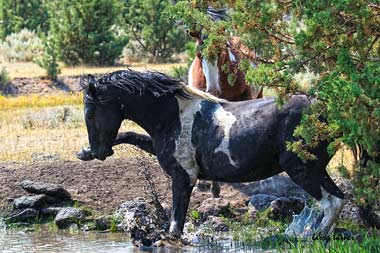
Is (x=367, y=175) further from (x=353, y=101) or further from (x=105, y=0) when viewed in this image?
(x=105, y=0)

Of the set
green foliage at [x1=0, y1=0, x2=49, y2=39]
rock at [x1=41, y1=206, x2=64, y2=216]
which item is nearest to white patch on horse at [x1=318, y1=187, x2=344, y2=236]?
rock at [x1=41, y1=206, x2=64, y2=216]

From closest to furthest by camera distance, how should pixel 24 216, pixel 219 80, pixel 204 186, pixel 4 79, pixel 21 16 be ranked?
1. pixel 24 216
2. pixel 219 80
3. pixel 204 186
4. pixel 4 79
5. pixel 21 16

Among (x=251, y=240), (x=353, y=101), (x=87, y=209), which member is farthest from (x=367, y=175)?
(x=87, y=209)

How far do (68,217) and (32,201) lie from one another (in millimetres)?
633

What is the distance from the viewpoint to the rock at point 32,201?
12.7 m

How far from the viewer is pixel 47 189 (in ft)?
42.2

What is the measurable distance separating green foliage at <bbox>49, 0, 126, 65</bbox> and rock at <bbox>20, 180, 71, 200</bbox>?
914 inches

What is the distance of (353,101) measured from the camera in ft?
22.8

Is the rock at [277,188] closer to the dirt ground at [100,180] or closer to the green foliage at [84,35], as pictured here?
the dirt ground at [100,180]

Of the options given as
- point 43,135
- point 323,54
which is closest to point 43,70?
point 43,135

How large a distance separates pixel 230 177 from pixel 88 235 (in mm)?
2308

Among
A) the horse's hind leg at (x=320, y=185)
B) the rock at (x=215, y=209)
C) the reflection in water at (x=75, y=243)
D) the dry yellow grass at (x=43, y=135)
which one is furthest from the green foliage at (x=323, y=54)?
the dry yellow grass at (x=43, y=135)

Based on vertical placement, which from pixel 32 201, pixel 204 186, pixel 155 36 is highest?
pixel 155 36

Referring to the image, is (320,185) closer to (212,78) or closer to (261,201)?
(261,201)
